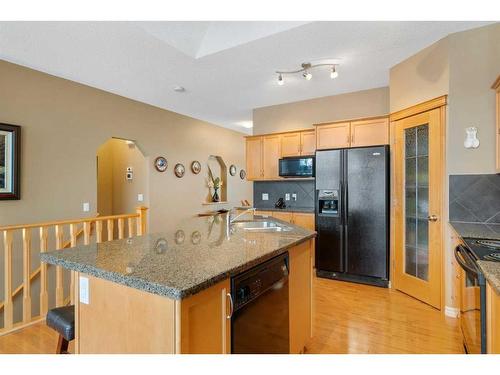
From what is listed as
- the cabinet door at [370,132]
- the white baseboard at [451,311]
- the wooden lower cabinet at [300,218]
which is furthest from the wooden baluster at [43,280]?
the white baseboard at [451,311]

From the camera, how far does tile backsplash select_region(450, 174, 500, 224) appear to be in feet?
8.29

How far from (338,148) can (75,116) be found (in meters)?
3.57

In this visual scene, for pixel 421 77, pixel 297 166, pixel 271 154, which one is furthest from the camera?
pixel 271 154

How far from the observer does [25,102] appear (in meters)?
3.31

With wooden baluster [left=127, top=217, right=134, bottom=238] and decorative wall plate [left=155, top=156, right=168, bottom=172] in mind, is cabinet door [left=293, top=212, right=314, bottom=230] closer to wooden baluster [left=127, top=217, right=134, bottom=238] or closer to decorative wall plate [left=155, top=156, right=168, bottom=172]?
wooden baluster [left=127, top=217, right=134, bottom=238]

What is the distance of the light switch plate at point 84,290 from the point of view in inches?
51.4

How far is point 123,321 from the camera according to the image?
3.82ft

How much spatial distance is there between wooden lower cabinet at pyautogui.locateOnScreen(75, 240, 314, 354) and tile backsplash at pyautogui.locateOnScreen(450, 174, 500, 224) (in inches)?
98.2

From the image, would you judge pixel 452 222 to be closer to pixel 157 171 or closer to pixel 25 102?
pixel 157 171

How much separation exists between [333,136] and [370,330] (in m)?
2.45

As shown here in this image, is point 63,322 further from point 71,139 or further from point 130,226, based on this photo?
point 71,139

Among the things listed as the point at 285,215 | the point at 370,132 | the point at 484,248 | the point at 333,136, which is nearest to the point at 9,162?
the point at 285,215

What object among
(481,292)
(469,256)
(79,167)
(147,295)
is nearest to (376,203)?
(469,256)

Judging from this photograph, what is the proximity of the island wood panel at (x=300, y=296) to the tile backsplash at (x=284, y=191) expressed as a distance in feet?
8.57
